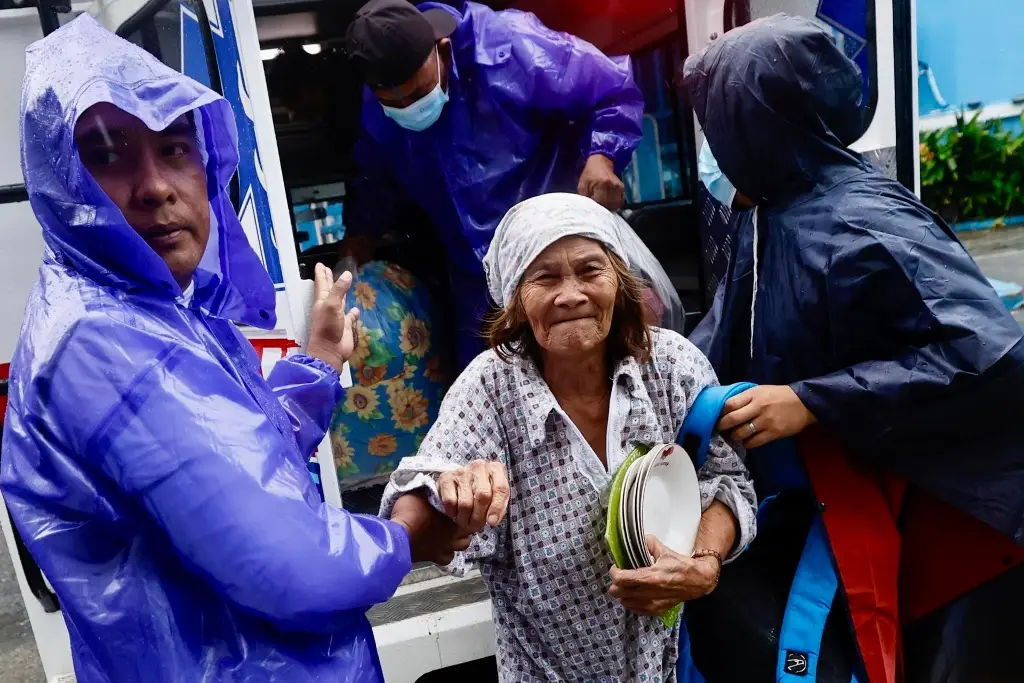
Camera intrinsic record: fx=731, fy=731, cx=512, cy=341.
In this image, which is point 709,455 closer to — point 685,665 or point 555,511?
point 555,511

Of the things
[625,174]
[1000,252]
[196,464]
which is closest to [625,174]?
[625,174]

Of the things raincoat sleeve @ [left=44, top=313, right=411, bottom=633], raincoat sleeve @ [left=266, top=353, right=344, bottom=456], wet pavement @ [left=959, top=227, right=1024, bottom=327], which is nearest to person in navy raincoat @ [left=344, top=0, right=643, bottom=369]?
raincoat sleeve @ [left=266, top=353, right=344, bottom=456]

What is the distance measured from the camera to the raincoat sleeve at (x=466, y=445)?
1305 mm

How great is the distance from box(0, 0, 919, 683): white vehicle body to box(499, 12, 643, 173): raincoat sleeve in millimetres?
783

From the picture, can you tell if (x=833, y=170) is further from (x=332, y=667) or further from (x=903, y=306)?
(x=332, y=667)

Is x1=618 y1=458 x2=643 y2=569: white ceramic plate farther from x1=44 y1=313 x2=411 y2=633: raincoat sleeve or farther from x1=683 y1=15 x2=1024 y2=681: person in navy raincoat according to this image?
x1=44 y1=313 x2=411 y2=633: raincoat sleeve

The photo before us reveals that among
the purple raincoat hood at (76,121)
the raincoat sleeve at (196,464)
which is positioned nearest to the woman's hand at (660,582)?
the raincoat sleeve at (196,464)

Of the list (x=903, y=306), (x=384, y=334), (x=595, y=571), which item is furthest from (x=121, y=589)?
(x=384, y=334)

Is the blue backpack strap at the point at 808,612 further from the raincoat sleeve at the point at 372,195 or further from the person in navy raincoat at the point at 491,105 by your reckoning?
the raincoat sleeve at the point at 372,195

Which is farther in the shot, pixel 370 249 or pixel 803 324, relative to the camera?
pixel 370 249

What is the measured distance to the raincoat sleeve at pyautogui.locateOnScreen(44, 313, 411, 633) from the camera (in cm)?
87

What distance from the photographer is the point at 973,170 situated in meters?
3.27

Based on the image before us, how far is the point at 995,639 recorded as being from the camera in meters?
1.50

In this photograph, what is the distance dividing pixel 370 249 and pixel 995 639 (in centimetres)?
232
